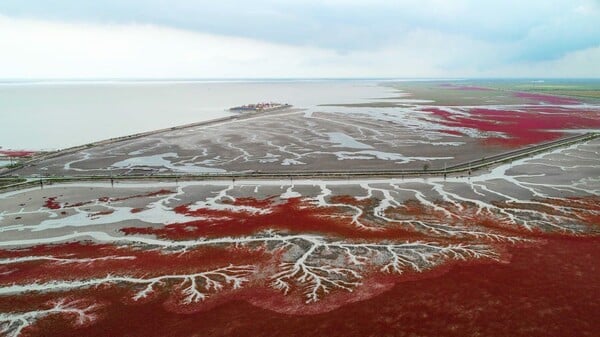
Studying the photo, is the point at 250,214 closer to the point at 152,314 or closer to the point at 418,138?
the point at 152,314

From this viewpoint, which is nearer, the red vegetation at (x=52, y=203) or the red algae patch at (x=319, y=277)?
the red algae patch at (x=319, y=277)

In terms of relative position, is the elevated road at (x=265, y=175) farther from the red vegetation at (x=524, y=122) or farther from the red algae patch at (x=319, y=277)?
the red vegetation at (x=524, y=122)

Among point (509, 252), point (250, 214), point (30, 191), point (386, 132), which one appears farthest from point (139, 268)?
point (386, 132)

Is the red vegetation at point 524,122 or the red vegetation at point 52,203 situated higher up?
the red vegetation at point 524,122

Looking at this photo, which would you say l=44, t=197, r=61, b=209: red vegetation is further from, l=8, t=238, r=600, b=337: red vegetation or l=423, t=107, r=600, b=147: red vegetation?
l=423, t=107, r=600, b=147: red vegetation

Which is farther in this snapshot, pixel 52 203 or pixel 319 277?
pixel 52 203

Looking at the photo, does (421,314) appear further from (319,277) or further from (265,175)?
(265,175)

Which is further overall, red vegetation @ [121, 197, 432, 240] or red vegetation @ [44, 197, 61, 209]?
red vegetation @ [44, 197, 61, 209]

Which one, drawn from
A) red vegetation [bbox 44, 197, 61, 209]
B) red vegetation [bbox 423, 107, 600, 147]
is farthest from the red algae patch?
red vegetation [bbox 423, 107, 600, 147]

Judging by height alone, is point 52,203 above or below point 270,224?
above

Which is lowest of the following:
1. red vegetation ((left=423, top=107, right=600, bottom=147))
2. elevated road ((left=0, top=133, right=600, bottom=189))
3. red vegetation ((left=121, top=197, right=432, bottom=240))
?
red vegetation ((left=121, top=197, right=432, bottom=240))

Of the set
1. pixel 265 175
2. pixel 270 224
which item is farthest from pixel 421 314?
pixel 265 175

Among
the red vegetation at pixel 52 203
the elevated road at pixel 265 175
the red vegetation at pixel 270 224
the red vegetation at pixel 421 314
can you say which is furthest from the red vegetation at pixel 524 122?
the red vegetation at pixel 52 203
